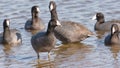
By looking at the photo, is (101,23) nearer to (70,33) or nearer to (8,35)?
(70,33)

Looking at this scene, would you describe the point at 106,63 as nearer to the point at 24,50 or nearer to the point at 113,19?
the point at 24,50

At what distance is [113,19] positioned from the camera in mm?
15688

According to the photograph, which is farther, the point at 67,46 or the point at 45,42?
the point at 67,46

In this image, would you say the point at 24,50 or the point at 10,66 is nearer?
the point at 10,66

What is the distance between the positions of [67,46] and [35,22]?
3150 millimetres

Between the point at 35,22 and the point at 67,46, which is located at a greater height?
the point at 35,22

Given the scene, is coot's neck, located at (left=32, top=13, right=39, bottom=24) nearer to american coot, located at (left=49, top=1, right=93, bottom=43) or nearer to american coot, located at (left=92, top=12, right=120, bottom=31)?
american coot, located at (left=92, top=12, right=120, bottom=31)

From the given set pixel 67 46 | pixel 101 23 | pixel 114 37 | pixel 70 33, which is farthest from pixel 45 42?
pixel 101 23

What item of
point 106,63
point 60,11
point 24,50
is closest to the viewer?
point 106,63

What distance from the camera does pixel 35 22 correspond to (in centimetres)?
1597

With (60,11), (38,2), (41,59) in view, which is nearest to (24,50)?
(41,59)

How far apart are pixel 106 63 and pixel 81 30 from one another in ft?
9.23

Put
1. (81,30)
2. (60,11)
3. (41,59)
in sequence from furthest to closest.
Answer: (60,11) → (81,30) → (41,59)

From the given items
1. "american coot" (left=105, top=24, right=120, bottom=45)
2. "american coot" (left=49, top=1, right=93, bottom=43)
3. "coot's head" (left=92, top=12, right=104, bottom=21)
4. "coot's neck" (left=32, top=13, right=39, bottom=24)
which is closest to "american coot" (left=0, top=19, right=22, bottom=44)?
"american coot" (left=49, top=1, right=93, bottom=43)
